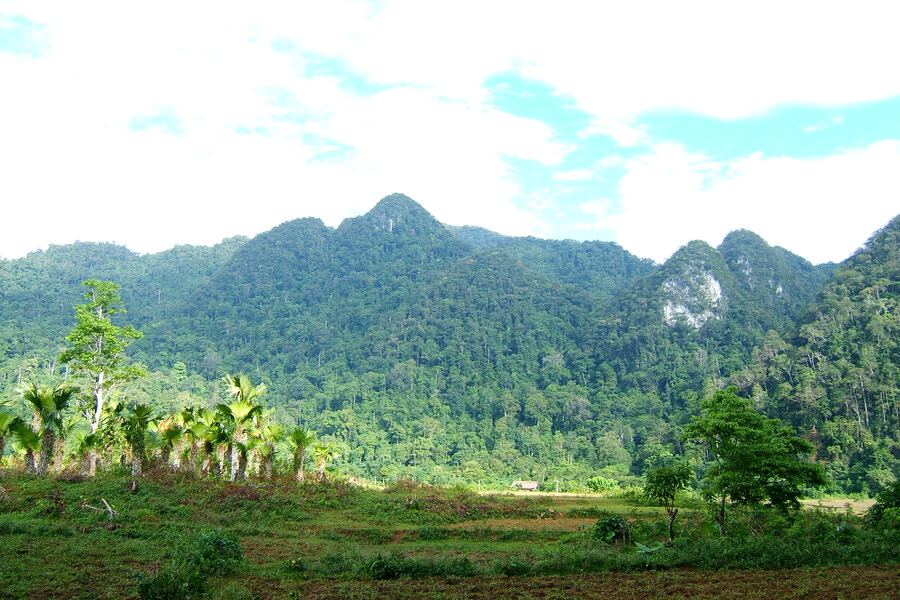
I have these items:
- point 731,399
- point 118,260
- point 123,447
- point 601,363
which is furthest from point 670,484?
point 118,260

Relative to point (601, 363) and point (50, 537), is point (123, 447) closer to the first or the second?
point (50, 537)

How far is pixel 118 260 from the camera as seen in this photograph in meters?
150

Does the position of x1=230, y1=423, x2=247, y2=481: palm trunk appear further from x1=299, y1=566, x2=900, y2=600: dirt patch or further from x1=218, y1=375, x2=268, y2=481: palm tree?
x1=299, y1=566, x2=900, y2=600: dirt patch

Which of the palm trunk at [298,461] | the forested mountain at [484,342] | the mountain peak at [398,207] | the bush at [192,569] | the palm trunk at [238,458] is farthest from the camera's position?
the mountain peak at [398,207]

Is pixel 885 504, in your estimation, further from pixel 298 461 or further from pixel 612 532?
pixel 298 461

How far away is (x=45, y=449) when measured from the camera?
28.9 metres

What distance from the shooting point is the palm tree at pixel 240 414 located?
32.3 m

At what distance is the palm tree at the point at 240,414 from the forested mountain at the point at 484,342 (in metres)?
29.4

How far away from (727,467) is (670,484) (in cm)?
227

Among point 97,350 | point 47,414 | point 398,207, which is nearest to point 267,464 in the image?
point 97,350

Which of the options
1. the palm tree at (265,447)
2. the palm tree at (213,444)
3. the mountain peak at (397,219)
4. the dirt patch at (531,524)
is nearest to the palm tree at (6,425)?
the palm tree at (213,444)

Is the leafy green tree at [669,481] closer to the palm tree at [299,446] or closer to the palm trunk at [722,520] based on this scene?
the palm trunk at [722,520]

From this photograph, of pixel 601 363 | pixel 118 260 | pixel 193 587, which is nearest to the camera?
pixel 193 587

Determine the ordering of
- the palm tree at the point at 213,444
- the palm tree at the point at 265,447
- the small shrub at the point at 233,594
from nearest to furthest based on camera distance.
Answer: the small shrub at the point at 233,594
the palm tree at the point at 213,444
the palm tree at the point at 265,447
